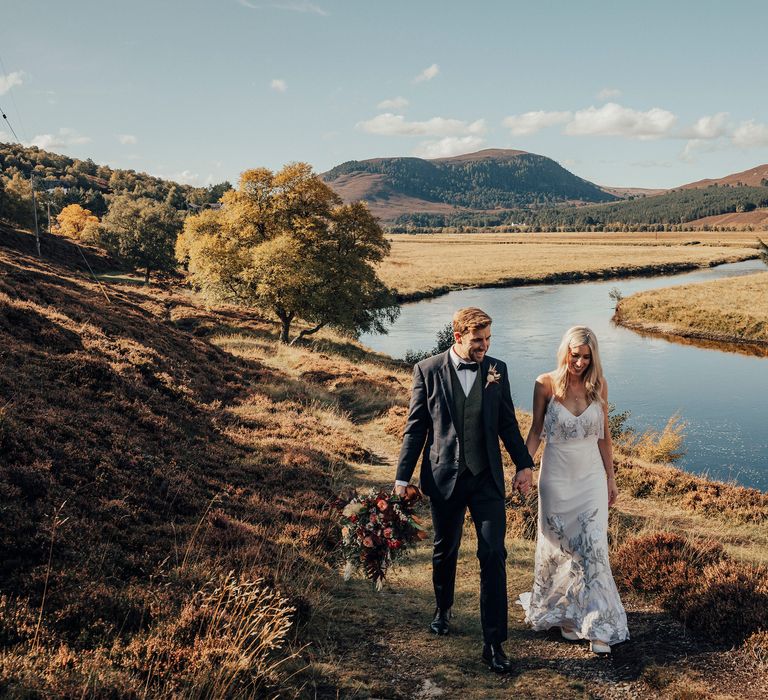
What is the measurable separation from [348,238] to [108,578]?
26948 mm

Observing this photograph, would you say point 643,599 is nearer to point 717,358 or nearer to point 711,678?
point 711,678

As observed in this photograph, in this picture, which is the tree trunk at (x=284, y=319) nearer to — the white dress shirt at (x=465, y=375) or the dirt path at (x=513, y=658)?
the dirt path at (x=513, y=658)

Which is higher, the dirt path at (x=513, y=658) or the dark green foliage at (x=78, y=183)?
the dark green foliage at (x=78, y=183)

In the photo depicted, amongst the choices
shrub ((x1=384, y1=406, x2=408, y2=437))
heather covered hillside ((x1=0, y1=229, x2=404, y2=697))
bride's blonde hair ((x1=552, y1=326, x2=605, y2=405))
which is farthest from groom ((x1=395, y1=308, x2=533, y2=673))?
shrub ((x1=384, y1=406, x2=408, y2=437))

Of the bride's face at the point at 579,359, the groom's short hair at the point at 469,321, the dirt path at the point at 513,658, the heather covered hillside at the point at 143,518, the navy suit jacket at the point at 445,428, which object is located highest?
the groom's short hair at the point at 469,321

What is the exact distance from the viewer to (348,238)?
30797 mm

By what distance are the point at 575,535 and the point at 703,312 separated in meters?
45.8

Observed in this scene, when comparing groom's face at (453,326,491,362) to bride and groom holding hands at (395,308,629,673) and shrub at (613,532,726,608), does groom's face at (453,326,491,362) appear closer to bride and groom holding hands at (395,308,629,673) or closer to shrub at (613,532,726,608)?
bride and groom holding hands at (395,308,629,673)

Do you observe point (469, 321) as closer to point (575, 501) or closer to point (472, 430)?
point (472, 430)

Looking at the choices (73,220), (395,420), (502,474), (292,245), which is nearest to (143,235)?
(292,245)

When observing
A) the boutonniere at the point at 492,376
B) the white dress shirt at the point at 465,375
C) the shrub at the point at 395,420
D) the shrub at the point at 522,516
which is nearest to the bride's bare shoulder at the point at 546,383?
the boutonniere at the point at 492,376

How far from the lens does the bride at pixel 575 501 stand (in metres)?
4.95

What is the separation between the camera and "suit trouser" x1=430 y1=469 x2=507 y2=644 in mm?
4633

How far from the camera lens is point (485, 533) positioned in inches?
185
